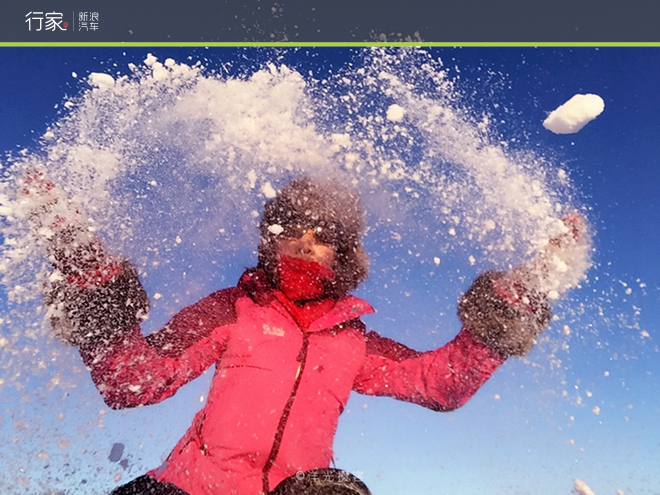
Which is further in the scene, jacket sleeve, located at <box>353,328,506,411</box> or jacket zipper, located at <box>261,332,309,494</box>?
jacket sleeve, located at <box>353,328,506,411</box>

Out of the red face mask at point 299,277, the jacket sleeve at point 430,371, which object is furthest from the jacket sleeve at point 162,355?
the jacket sleeve at point 430,371

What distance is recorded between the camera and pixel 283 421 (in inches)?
136

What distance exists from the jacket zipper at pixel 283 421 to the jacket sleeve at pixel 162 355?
2.11 feet

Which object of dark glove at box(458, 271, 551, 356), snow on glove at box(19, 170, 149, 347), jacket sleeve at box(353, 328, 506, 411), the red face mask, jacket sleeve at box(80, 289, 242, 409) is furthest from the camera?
the red face mask

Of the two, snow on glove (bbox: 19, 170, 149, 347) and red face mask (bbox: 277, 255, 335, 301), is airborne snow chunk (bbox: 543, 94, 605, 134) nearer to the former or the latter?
red face mask (bbox: 277, 255, 335, 301)

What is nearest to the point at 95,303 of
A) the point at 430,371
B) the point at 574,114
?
the point at 430,371

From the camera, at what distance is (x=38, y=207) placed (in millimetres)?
3238

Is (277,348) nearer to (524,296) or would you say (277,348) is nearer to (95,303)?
(95,303)

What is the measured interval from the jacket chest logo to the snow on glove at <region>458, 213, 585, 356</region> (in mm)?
1454

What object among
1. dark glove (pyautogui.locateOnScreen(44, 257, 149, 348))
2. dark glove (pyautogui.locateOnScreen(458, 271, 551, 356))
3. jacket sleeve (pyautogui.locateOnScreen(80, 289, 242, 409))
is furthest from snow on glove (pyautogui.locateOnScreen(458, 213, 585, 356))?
dark glove (pyautogui.locateOnScreen(44, 257, 149, 348))

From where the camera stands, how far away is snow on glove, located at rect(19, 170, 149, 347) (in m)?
3.25

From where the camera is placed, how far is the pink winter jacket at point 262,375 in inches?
132

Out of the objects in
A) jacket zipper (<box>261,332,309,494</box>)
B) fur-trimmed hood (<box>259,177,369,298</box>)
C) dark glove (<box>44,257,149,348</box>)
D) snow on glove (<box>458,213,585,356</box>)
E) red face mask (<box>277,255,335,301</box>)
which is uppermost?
fur-trimmed hood (<box>259,177,369,298</box>)

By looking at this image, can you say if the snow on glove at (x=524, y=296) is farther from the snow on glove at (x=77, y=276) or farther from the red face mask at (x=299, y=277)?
the snow on glove at (x=77, y=276)
